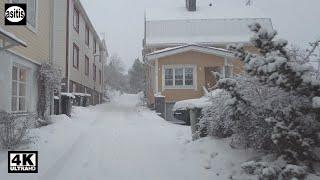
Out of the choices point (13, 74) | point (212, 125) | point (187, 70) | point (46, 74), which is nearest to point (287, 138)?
point (212, 125)

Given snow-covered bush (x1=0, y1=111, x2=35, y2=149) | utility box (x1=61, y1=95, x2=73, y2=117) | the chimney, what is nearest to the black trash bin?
utility box (x1=61, y1=95, x2=73, y2=117)

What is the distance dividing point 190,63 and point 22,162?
18615 mm

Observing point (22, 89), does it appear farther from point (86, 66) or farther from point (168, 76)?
→ point (86, 66)

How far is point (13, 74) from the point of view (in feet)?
42.2

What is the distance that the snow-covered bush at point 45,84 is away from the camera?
1537 cm

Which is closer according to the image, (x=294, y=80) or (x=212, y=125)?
(x=294, y=80)

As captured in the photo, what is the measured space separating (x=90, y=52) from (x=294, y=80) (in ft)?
99.1

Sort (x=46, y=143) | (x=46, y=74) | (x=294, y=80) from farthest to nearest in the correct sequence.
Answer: (x=46, y=74)
(x=46, y=143)
(x=294, y=80)

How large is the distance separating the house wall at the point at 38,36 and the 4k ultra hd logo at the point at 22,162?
4753mm

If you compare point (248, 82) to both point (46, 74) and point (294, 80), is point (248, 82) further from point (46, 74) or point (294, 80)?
point (46, 74)

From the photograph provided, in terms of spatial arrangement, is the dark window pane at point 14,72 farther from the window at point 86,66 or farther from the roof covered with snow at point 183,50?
the window at point 86,66

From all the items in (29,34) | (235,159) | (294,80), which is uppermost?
(29,34)

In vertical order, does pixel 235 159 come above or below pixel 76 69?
below

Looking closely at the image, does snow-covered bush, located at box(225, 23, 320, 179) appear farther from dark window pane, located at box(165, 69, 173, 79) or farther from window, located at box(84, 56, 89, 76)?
window, located at box(84, 56, 89, 76)
